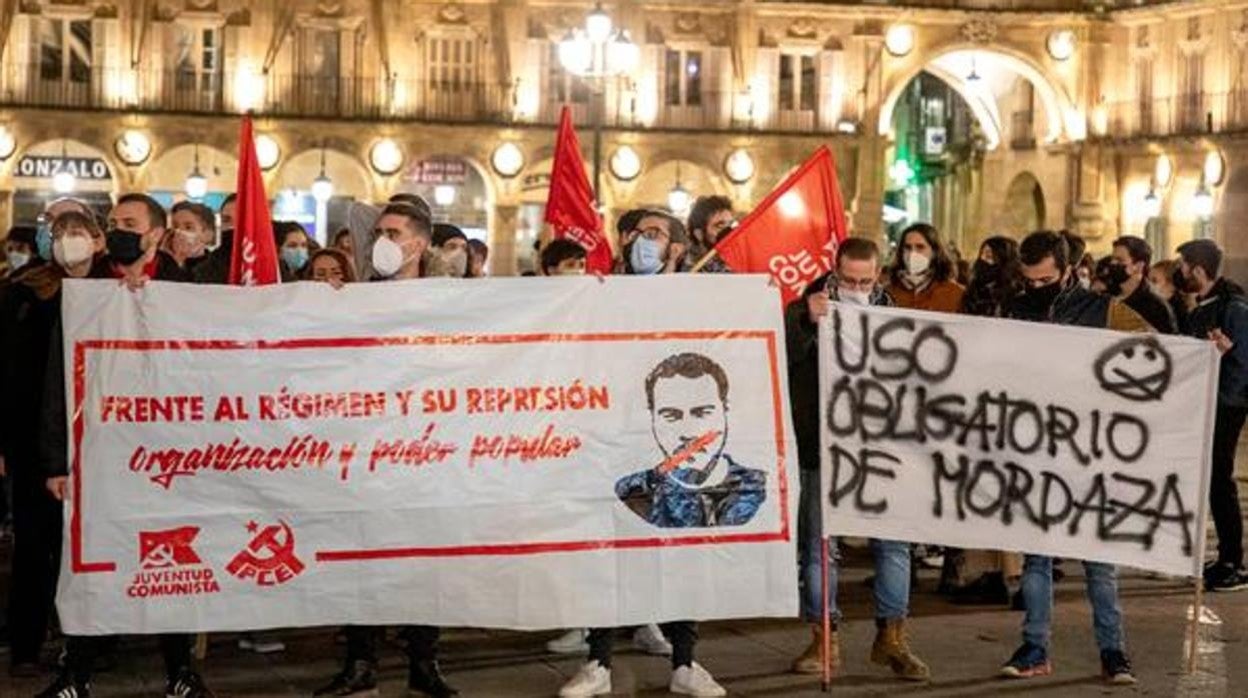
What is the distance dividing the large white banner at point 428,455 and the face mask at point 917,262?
2.51 metres

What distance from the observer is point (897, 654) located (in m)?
9.41

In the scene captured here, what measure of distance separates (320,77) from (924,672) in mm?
34324

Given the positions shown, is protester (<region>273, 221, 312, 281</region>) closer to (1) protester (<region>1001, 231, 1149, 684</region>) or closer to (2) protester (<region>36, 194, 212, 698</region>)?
(2) protester (<region>36, 194, 212, 698</region>)

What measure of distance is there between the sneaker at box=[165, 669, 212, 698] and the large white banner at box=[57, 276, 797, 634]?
13.2 inches

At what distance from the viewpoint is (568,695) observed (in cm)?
878

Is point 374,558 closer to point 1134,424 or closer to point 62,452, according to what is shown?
point 62,452

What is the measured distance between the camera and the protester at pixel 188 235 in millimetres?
10391

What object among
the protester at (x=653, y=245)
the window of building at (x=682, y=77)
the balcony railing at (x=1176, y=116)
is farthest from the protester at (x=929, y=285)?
the balcony railing at (x=1176, y=116)

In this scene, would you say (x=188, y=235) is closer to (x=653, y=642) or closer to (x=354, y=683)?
(x=354, y=683)

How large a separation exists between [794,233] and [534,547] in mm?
2027

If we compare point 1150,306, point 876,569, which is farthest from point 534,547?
point 1150,306

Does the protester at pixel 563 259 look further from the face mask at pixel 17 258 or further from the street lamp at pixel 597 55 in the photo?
→ the street lamp at pixel 597 55

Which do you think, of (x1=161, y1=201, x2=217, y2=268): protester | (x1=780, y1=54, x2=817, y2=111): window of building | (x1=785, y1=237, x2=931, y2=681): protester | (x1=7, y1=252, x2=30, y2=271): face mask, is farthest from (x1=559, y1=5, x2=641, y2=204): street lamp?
(x1=780, y1=54, x2=817, y2=111): window of building

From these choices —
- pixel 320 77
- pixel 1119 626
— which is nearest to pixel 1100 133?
pixel 320 77
